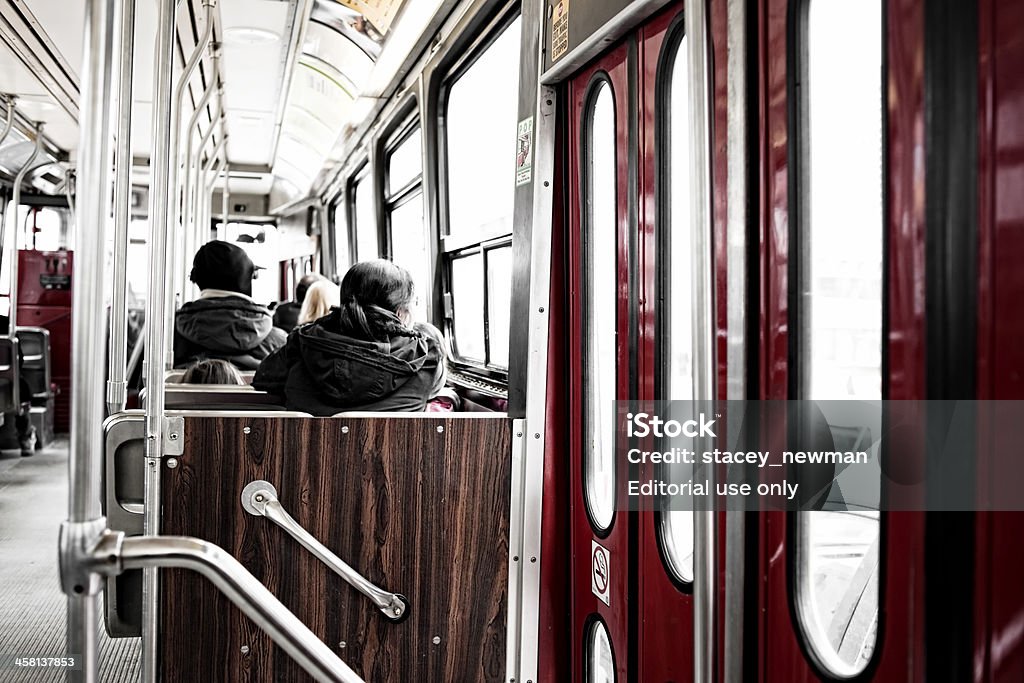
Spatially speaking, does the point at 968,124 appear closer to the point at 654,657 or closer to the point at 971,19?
the point at 971,19

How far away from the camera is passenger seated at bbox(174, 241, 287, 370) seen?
4664mm

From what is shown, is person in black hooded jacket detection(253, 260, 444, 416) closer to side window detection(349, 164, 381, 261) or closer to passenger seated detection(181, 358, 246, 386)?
passenger seated detection(181, 358, 246, 386)

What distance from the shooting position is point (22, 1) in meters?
4.41

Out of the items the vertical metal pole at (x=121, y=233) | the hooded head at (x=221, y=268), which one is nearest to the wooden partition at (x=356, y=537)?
the vertical metal pole at (x=121, y=233)

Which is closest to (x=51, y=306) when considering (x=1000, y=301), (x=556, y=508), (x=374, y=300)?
(x=374, y=300)

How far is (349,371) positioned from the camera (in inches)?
97.0

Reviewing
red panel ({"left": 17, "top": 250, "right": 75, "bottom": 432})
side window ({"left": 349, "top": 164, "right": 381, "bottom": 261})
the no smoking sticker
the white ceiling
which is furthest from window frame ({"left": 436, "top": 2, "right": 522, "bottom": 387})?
red panel ({"left": 17, "top": 250, "right": 75, "bottom": 432})

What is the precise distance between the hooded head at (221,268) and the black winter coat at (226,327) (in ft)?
0.27

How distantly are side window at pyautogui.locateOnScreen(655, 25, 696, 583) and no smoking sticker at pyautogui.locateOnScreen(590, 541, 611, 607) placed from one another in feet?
0.94

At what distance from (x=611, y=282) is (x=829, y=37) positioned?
Answer: 90cm

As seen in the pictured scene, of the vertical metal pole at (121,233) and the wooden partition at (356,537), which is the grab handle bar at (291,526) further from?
the vertical metal pole at (121,233)

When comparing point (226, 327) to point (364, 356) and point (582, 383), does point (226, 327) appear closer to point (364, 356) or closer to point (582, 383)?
point (364, 356)

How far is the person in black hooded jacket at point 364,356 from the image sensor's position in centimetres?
246

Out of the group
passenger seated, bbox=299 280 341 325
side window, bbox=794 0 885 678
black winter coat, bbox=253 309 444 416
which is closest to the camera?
side window, bbox=794 0 885 678
